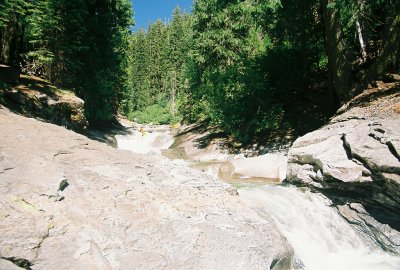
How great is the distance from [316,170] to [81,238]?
714 centimetres

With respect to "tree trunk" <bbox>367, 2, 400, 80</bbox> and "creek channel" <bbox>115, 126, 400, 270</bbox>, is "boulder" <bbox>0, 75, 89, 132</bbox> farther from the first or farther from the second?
"tree trunk" <bbox>367, 2, 400, 80</bbox>

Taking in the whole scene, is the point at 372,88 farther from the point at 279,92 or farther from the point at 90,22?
the point at 90,22

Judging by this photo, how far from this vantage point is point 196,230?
19.2 feet

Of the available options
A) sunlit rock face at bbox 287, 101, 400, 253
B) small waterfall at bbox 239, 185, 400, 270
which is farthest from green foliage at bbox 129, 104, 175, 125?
small waterfall at bbox 239, 185, 400, 270

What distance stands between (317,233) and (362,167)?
6.50ft

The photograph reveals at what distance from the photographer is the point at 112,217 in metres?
5.66

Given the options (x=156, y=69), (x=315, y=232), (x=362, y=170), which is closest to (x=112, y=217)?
(x=315, y=232)

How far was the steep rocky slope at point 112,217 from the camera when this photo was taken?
15.8 ft

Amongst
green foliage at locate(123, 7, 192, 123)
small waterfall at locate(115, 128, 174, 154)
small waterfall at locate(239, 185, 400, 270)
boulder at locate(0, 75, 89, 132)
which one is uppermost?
green foliage at locate(123, 7, 192, 123)

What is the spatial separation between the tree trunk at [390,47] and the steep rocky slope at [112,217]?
32.5ft

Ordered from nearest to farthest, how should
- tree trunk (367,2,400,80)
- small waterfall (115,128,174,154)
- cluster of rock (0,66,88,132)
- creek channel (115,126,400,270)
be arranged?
creek channel (115,126,400,270)
tree trunk (367,2,400,80)
cluster of rock (0,66,88,132)
small waterfall (115,128,174,154)

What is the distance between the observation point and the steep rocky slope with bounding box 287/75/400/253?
27.2 feet

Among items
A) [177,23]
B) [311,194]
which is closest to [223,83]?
[311,194]

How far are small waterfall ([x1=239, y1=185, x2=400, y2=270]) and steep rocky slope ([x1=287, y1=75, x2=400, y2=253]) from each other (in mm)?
358
